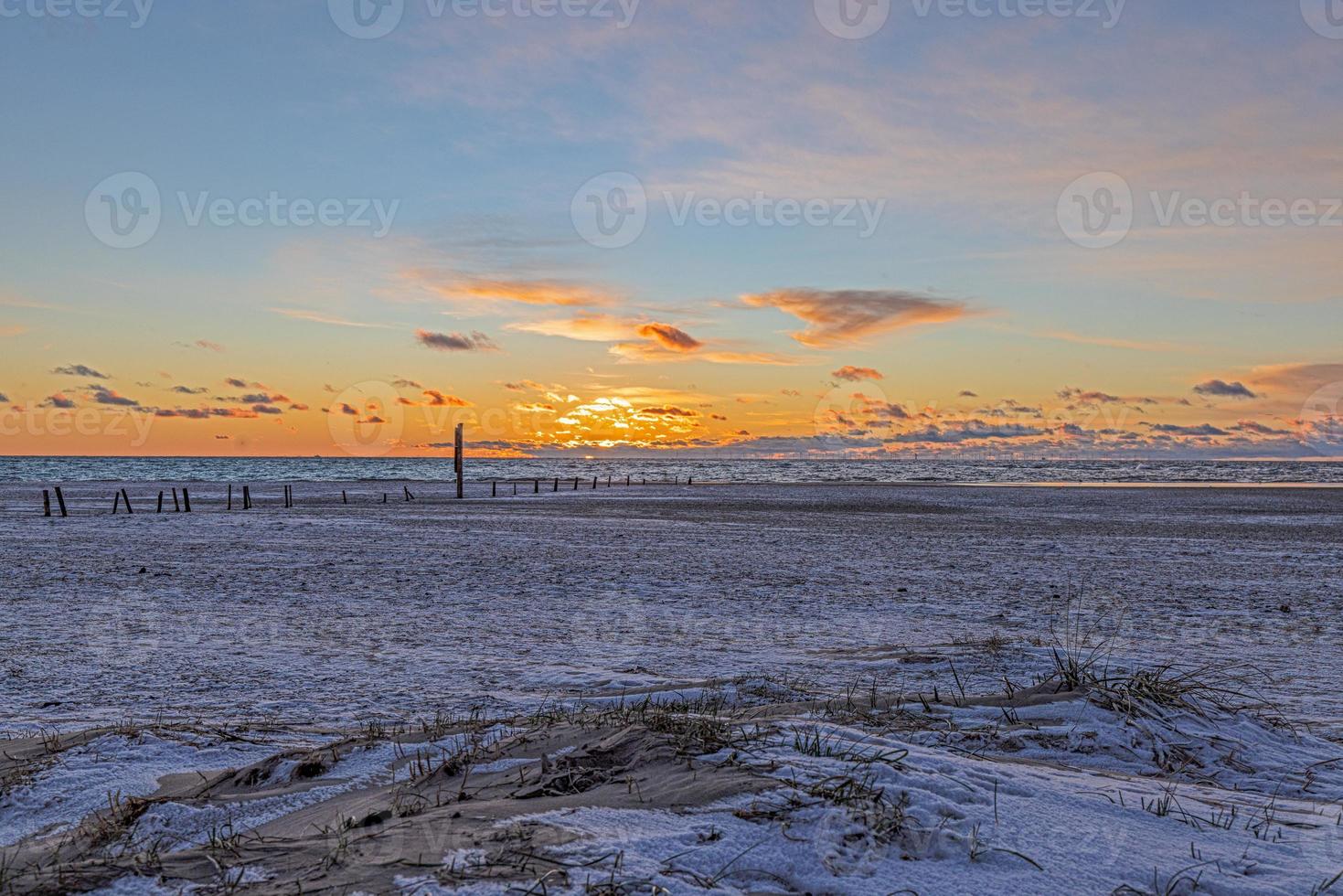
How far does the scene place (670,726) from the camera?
432 centimetres

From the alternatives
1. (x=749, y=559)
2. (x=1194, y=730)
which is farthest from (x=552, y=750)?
(x=749, y=559)

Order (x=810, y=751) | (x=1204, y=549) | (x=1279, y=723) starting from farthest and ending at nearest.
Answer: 1. (x=1204, y=549)
2. (x=1279, y=723)
3. (x=810, y=751)

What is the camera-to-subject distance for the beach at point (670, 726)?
2951 mm

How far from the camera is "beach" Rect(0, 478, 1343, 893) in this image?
2.95m

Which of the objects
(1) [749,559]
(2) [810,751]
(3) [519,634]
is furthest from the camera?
(1) [749,559]

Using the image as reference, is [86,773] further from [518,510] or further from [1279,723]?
→ [518,510]

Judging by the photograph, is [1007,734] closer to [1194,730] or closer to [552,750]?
[1194,730]

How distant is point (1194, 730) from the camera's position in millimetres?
4945

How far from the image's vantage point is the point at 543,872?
8.80ft

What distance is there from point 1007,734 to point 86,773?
4.97 meters

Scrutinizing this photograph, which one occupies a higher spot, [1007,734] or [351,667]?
[1007,734]

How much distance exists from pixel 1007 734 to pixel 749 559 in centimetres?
1400

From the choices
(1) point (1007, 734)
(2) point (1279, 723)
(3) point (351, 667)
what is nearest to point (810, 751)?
(1) point (1007, 734)

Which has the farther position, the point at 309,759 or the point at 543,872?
the point at 309,759
